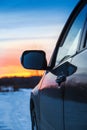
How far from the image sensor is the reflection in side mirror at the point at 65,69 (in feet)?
13.7

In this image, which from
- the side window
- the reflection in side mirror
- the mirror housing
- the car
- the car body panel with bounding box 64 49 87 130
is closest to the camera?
the car body panel with bounding box 64 49 87 130

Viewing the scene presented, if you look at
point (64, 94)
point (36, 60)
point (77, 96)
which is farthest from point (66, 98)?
point (36, 60)

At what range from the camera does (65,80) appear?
14.3ft

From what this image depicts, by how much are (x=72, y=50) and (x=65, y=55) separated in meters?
0.32

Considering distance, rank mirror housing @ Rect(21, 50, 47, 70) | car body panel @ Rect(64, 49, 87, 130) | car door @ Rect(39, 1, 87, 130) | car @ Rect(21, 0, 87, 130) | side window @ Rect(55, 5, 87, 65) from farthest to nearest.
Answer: mirror housing @ Rect(21, 50, 47, 70), side window @ Rect(55, 5, 87, 65), car door @ Rect(39, 1, 87, 130), car @ Rect(21, 0, 87, 130), car body panel @ Rect(64, 49, 87, 130)

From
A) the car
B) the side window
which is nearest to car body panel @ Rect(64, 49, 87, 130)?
the car

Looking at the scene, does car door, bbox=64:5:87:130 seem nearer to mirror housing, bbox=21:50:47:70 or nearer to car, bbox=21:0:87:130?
car, bbox=21:0:87:130

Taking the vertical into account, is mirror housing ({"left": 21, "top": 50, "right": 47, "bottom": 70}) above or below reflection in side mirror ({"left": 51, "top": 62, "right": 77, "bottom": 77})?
below

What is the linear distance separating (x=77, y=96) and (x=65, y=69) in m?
0.76

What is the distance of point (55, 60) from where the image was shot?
18.7 feet

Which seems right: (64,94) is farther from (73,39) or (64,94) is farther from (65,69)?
(73,39)

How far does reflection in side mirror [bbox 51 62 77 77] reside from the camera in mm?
4185

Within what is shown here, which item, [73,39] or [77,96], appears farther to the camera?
[73,39]

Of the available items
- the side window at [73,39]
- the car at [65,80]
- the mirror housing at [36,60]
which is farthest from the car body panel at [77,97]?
the mirror housing at [36,60]
